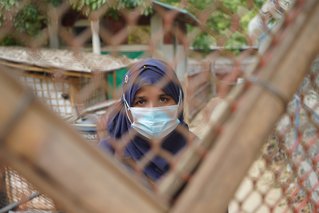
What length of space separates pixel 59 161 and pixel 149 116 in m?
0.99

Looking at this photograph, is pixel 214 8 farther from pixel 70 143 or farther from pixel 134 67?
pixel 134 67

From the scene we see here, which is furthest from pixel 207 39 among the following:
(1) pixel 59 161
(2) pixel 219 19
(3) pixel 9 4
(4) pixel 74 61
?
(1) pixel 59 161

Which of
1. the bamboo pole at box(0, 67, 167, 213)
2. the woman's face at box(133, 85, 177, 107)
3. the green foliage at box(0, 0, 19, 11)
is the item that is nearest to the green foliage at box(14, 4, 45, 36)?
the green foliage at box(0, 0, 19, 11)

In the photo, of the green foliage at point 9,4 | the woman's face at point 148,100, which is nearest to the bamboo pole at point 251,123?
the green foliage at point 9,4

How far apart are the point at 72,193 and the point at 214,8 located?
496 mm

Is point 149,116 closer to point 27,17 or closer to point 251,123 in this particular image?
point 27,17

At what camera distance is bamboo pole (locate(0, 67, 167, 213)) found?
1.84 feet

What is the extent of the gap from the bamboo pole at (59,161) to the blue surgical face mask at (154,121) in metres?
0.92

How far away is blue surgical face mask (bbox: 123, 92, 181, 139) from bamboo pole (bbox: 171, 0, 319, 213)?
2.77ft

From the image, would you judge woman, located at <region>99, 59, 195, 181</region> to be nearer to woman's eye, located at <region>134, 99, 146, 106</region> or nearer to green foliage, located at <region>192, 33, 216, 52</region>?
woman's eye, located at <region>134, 99, 146, 106</region>

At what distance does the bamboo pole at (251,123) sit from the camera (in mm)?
689

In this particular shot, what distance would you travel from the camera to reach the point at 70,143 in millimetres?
605

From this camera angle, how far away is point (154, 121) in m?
1.59

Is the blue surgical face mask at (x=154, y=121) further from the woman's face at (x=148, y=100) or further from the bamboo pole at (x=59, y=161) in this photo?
the bamboo pole at (x=59, y=161)
